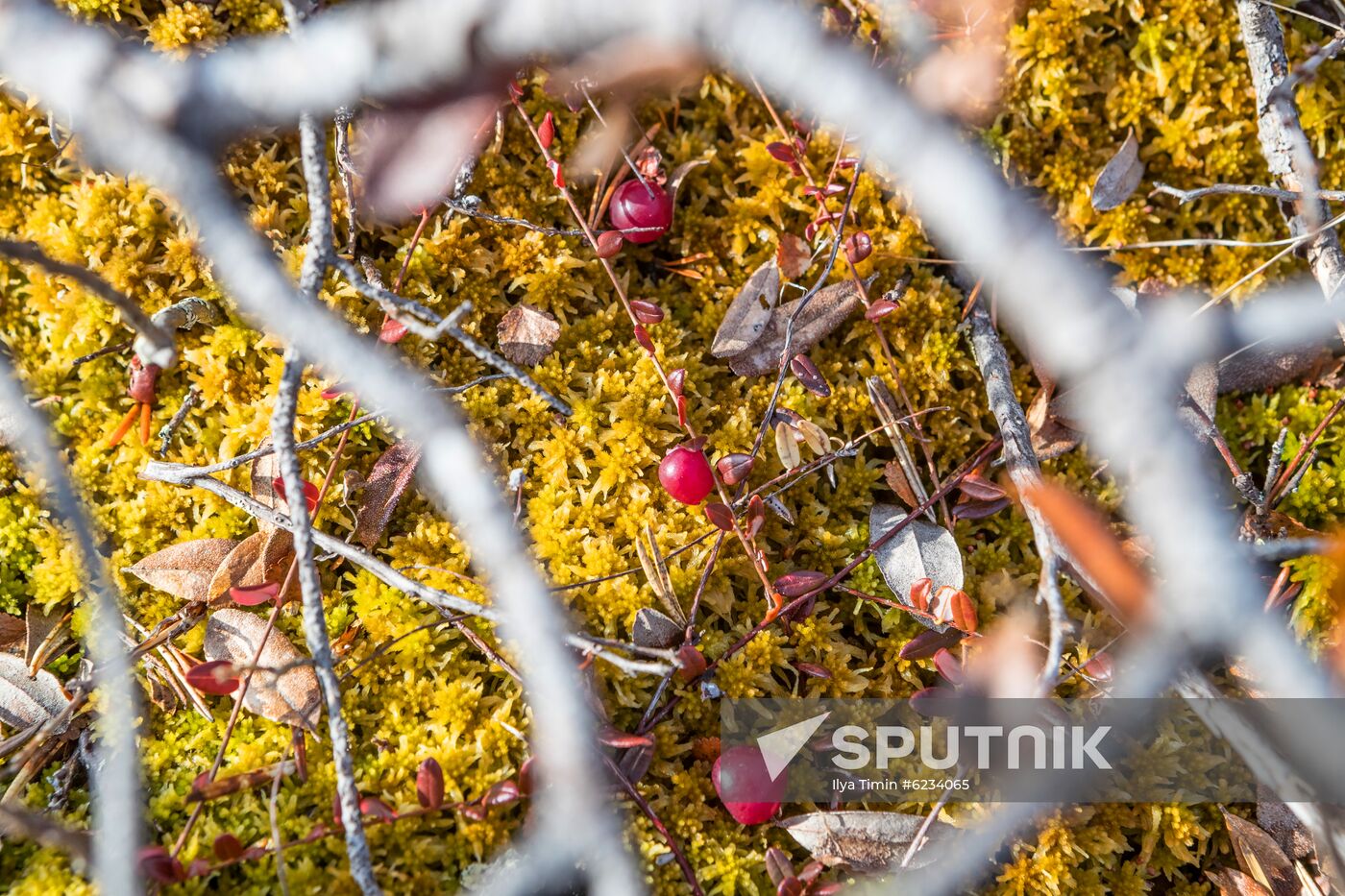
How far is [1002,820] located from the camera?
146 centimetres

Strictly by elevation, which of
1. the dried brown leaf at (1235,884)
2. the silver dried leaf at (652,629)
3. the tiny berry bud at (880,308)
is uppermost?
the tiny berry bud at (880,308)

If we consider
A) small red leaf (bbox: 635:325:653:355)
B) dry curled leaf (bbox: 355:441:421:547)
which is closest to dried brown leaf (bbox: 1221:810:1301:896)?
small red leaf (bbox: 635:325:653:355)

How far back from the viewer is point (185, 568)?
217 centimetres

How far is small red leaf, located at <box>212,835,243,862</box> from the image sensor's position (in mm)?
1792

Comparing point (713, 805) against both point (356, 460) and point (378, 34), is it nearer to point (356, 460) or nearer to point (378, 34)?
point (356, 460)

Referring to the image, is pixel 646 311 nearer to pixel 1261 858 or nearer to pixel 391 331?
pixel 391 331

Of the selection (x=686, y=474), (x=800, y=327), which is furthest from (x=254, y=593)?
(x=800, y=327)

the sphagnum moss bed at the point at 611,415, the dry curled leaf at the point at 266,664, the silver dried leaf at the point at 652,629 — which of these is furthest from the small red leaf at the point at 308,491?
the silver dried leaf at the point at 652,629

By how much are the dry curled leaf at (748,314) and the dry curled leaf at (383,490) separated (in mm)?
883

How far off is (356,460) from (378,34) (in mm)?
1301

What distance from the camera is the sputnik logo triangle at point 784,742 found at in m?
2.04

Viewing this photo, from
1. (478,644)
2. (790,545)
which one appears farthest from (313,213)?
(790,545)

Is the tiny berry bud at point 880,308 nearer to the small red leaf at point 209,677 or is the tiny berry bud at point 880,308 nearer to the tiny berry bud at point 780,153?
the tiny berry bud at point 780,153

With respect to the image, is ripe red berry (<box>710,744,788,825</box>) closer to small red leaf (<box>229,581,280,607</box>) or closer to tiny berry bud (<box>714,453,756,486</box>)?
tiny berry bud (<box>714,453,756,486</box>)
